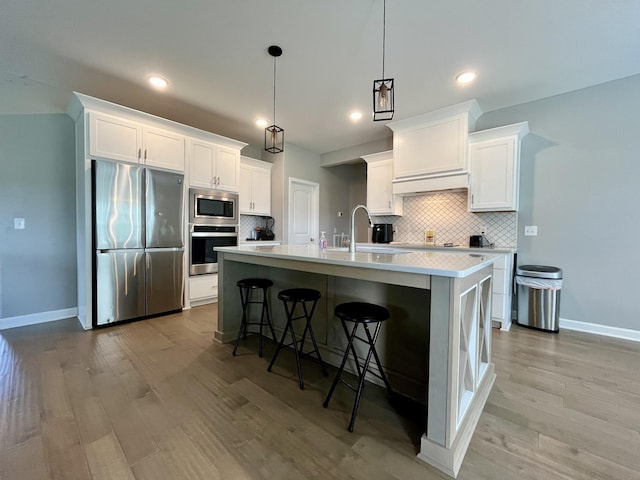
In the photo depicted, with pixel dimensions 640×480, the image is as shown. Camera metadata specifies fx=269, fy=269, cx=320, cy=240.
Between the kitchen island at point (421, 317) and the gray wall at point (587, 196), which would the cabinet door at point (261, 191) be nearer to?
the kitchen island at point (421, 317)

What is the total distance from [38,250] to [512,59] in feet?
18.2

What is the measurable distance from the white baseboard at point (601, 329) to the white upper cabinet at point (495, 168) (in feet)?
4.90

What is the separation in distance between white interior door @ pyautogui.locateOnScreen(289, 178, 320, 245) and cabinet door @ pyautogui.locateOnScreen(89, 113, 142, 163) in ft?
8.41

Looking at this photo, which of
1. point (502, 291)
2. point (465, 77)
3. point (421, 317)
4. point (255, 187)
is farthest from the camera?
point (255, 187)

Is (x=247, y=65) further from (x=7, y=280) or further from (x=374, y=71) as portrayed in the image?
(x=7, y=280)

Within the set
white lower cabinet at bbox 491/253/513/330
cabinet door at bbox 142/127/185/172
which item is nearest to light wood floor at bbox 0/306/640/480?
white lower cabinet at bbox 491/253/513/330

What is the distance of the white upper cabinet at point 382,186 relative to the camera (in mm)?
4492

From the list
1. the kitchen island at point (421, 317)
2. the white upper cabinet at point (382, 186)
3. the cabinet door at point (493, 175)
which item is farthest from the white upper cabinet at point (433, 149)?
the kitchen island at point (421, 317)

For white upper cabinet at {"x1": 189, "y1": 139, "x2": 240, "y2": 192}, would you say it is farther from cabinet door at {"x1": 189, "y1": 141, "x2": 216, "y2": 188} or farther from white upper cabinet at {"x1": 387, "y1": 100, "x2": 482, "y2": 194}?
white upper cabinet at {"x1": 387, "y1": 100, "x2": 482, "y2": 194}

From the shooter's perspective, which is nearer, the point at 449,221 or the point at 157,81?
the point at 157,81

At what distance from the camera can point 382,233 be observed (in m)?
4.63

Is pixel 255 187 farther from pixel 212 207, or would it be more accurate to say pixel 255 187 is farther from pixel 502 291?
→ pixel 502 291

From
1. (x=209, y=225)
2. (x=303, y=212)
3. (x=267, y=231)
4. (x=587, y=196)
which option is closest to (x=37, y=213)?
(x=209, y=225)

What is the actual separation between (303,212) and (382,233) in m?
1.77
